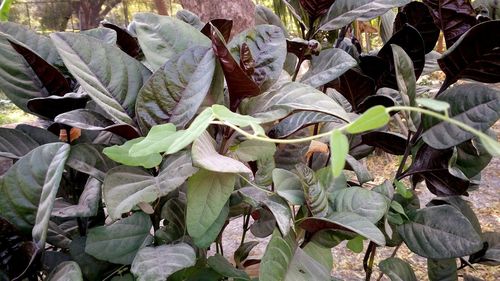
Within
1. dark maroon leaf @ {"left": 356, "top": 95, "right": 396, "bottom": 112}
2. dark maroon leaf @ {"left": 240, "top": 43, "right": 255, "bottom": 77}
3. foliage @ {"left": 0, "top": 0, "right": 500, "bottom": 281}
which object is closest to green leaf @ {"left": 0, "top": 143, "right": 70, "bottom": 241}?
foliage @ {"left": 0, "top": 0, "right": 500, "bottom": 281}

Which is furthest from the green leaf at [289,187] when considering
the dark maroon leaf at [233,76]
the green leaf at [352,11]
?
the green leaf at [352,11]

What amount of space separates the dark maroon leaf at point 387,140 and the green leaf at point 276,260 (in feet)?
1.05

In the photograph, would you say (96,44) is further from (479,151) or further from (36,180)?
(479,151)

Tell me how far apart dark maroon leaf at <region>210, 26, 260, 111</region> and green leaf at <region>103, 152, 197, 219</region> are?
10cm

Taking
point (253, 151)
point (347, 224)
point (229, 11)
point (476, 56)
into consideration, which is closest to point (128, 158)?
point (253, 151)

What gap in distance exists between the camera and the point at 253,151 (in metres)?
0.51

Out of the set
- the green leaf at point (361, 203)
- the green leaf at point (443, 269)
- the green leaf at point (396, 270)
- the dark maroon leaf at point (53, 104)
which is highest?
the dark maroon leaf at point (53, 104)

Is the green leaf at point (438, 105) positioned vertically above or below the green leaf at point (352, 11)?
above

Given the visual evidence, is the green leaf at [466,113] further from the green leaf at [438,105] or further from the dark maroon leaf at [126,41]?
the dark maroon leaf at [126,41]

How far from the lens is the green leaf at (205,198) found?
0.43 metres

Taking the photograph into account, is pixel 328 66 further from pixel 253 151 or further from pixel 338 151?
pixel 338 151

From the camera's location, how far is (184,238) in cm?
52

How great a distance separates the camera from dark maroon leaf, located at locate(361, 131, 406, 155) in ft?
2.33

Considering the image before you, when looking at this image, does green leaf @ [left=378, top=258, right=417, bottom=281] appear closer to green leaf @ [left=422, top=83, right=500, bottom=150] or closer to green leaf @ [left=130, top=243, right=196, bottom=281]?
green leaf @ [left=422, top=83, right=500, bottom=150]
